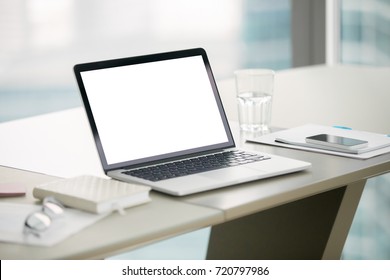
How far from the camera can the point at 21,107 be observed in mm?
4996

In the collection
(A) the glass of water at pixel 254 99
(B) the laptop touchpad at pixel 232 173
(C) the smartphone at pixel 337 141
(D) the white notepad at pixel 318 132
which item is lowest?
(D) the white notepad at pixel 318 132

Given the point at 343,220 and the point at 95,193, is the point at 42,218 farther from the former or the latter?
the point at 343,220

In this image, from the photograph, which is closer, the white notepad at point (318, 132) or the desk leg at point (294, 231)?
the white notepad at point (318, 132)

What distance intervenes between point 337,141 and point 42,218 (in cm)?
84

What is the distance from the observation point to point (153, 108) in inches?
73.6

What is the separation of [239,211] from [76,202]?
0.97 ft

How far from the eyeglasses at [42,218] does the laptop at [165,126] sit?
24 centimetres

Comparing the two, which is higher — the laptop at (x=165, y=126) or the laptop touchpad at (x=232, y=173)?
the laptop at (x=165, y=126)

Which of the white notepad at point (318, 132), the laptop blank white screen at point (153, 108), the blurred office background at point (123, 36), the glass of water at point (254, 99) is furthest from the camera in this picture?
the blurred office background at point (123, 36)

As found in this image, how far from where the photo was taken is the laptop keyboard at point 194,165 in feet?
5.63

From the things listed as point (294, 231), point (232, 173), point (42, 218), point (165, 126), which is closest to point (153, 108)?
point (165, 126)

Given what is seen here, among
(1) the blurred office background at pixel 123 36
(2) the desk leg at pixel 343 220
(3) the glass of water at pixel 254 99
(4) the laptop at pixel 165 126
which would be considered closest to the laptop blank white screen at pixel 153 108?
(4) the laptop at pixel 165 126

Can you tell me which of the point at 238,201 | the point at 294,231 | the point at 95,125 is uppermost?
the point at 95,125

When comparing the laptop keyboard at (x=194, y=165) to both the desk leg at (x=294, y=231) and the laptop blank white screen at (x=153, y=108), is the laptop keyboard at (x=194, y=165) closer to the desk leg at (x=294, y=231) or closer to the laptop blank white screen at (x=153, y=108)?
the laptop blank white screen at (x=153, y=108)
